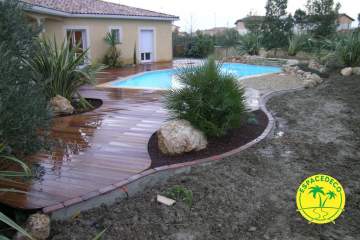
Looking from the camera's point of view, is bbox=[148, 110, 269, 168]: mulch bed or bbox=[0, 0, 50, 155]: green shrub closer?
bbox=[0, 0, 50, 155]: green shrub

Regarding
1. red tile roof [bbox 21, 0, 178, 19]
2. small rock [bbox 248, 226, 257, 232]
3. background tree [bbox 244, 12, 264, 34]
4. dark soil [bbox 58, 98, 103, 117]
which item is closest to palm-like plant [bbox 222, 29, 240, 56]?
background tree [bbox 244, 12, 264, 34]

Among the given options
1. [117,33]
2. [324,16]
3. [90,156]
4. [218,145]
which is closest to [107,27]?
[117,33]

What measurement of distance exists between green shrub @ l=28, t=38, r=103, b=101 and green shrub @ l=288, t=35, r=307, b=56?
14.1 meters

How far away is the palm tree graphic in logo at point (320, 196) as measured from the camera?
9.08 feet

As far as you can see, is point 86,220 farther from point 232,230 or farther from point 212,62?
point 212,62

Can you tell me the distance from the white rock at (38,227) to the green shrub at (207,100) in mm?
2649

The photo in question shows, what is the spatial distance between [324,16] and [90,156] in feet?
59.0

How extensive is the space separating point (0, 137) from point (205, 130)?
2.94 meters

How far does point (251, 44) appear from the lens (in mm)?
20578

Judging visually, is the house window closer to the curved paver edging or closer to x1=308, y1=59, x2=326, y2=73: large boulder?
x1=308, y1=59, x2=326, y2=73: large boulder

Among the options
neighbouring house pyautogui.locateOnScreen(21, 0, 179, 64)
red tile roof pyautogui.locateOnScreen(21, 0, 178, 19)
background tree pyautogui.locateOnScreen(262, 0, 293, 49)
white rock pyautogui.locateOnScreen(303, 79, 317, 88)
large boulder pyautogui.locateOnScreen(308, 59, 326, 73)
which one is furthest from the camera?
background tree pyautogui.locateOnScreen(262, 0, 293, 49)

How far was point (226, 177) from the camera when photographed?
4402mm

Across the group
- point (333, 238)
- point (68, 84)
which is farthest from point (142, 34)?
point (333, 238)

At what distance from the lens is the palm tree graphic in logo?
2768 millimetres
